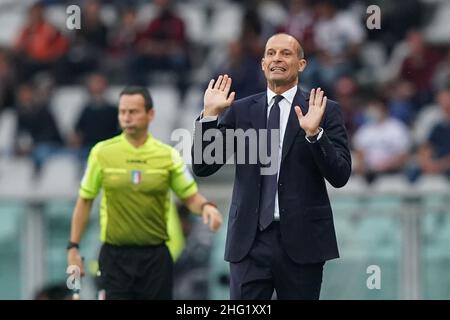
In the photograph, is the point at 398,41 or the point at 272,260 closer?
the point at 272,260

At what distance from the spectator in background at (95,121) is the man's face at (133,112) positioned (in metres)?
4.71

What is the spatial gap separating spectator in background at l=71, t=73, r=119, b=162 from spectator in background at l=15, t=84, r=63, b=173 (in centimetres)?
31

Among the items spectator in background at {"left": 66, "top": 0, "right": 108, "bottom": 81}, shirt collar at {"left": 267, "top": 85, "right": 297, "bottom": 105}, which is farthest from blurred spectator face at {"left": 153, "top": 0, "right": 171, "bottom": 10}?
shirt collar at {"left": 267, "top": 85, "right": 297, "bottom": 105}

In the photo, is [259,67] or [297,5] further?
[297,5]

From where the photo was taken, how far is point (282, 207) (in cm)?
929

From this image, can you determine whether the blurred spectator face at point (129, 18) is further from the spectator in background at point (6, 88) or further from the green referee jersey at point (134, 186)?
the green referee jersey at point (134, 186)

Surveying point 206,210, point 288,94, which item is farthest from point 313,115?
point 206,210

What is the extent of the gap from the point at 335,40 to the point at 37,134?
12.3 feet

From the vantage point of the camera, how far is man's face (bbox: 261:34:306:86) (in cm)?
928

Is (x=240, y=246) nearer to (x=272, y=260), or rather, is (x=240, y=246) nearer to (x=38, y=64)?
(x=272, y=260)

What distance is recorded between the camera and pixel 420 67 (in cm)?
1758

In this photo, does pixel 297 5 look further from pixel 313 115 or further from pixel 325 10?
pixel 313 115

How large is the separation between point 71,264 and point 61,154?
614cm

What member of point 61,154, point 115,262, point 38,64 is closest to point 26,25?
point 38,64
